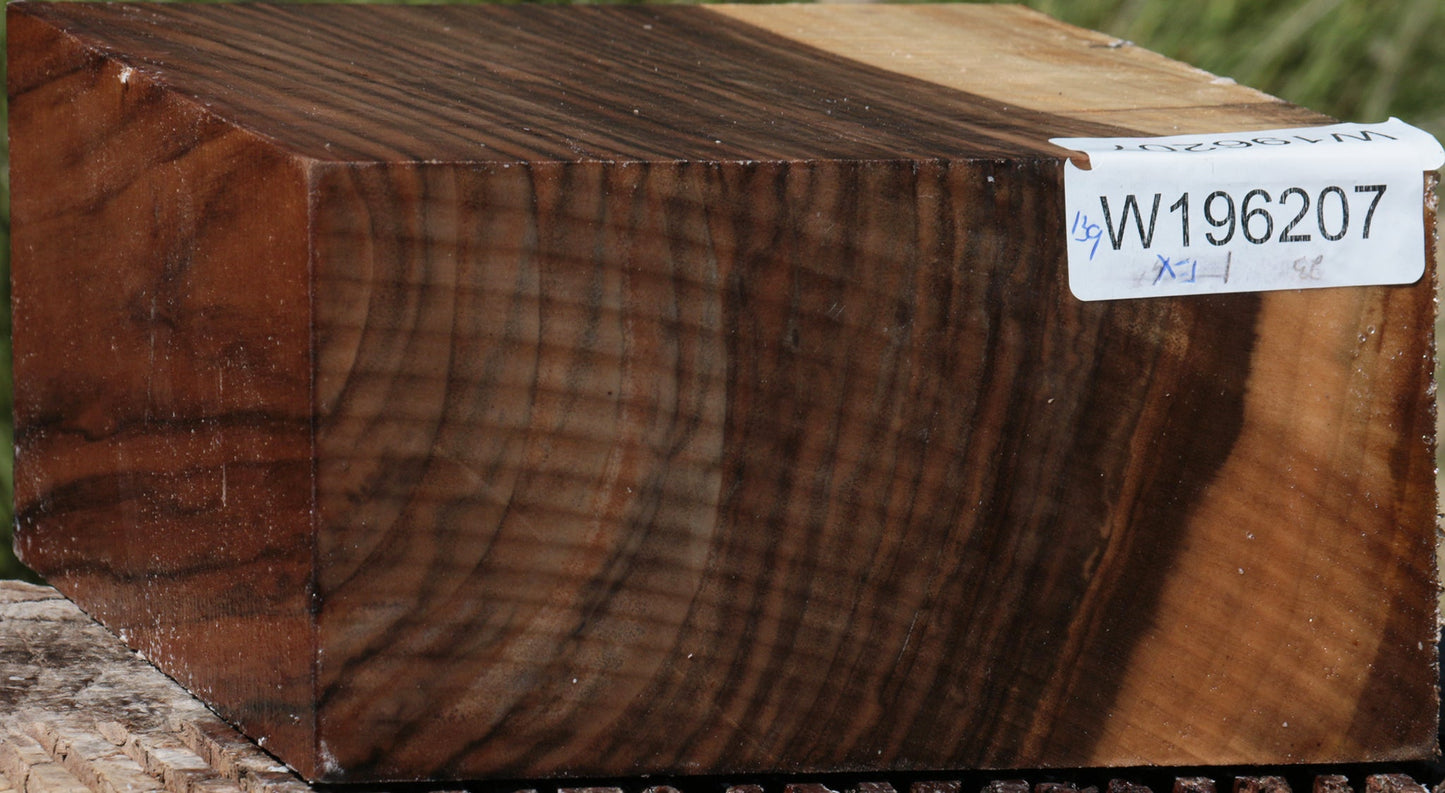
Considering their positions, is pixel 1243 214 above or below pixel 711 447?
above

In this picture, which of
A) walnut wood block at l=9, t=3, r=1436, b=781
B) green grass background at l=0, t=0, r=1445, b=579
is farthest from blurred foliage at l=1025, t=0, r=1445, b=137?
walnut wood block at l=9, t=3, r=1436, b=781

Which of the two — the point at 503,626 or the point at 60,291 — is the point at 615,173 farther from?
the point at 60,291

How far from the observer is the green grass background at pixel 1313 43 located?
2.82m

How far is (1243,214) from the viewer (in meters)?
1.12

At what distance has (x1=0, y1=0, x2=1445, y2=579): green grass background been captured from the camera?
2818 mm

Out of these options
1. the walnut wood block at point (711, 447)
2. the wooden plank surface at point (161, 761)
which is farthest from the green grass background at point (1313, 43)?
the wooden plank surface at point (161, 761)

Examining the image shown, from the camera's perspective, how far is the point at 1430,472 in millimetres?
1137

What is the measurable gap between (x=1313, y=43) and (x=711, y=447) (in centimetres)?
224

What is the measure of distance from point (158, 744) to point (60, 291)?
43cm

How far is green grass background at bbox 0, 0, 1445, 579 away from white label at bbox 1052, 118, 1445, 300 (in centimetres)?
169

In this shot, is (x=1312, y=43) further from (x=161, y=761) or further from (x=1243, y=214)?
(x=161, y=761)

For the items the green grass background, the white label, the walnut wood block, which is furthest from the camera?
the green grass background

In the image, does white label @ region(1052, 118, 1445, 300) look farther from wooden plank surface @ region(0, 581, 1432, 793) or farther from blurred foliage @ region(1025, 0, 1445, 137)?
blurred foliage @ region(1025, 0, 1445, 137)

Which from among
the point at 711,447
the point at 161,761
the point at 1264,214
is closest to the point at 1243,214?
the point at 1264,214
